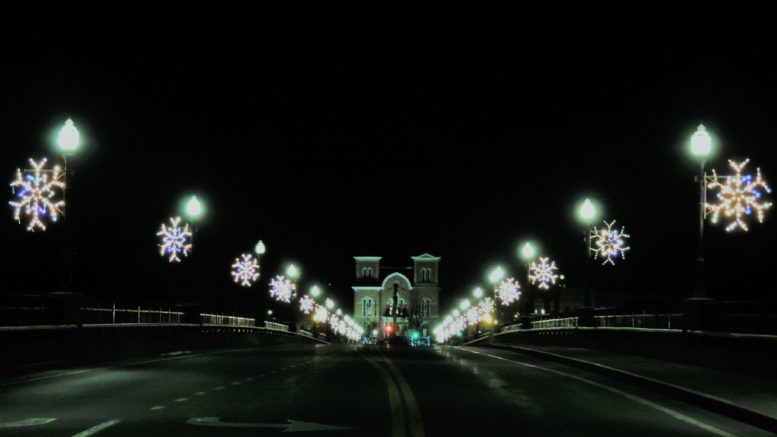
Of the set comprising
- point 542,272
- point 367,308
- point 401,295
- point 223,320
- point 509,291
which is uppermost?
point 401,295

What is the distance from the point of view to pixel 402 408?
52.4 ft

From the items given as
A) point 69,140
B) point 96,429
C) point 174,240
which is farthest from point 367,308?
point 96,429

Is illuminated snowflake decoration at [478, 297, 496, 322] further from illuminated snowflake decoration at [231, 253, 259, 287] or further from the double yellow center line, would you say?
the double yellow center line

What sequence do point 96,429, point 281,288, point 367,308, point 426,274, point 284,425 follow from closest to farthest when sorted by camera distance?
point 96,429
point 284,425
point 281,288
point 426,274
point 367,308

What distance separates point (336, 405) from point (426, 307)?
167 metres

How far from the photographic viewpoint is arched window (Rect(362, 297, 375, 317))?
185 m

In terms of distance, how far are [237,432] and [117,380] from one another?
8.66 m

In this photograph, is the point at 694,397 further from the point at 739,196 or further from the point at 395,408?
the point at 739,196

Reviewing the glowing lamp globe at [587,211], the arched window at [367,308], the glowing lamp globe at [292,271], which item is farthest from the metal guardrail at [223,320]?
the arched window at [367,308]

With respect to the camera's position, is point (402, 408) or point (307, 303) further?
point (307, 303)

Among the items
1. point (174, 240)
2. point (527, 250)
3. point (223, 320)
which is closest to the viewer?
point (174, 240)

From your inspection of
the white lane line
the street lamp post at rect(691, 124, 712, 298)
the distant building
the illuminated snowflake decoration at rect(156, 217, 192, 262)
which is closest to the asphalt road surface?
the white lane line

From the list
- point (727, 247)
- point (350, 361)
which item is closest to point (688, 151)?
point (350, 361)

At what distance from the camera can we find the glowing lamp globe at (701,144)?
1051 inches
